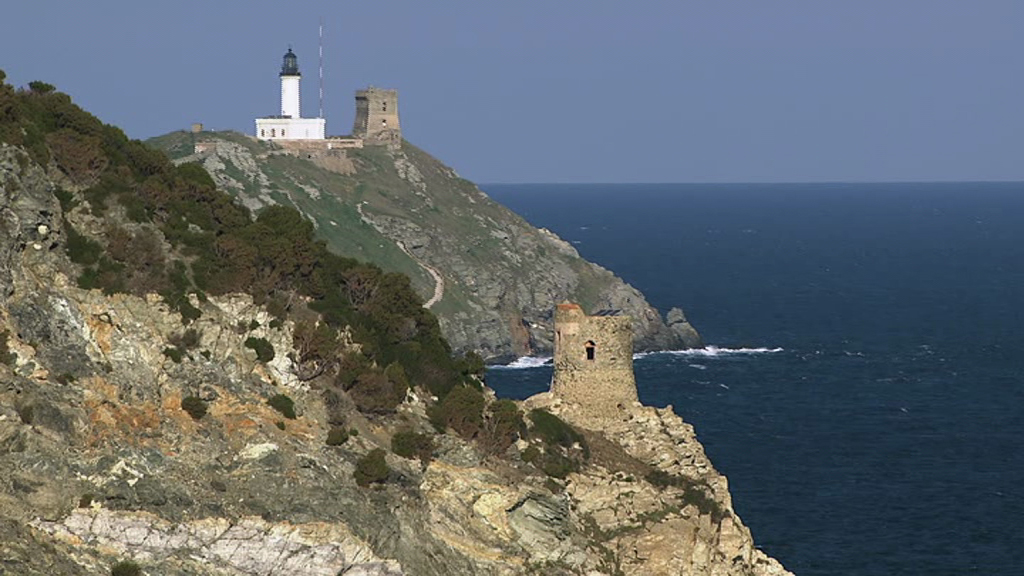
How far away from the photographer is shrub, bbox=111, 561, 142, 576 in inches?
2013

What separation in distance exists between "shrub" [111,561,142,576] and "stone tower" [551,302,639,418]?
21.8 meters

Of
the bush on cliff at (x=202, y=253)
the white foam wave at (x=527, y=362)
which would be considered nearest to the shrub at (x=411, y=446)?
the bush on cliff at (x=202, y=253)

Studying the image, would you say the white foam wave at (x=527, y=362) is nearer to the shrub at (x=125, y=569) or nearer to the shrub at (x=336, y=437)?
the shrub at (x=336, y=437)

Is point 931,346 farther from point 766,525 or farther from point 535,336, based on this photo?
point 766,525

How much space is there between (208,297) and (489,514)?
1289cm

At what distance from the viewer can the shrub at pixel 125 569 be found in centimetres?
5112

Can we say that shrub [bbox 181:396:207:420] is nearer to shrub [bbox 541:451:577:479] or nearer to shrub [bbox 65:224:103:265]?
shrub [bbox 65:224:103:265]

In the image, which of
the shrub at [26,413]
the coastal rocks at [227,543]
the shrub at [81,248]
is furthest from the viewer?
the shrub at [81,248]

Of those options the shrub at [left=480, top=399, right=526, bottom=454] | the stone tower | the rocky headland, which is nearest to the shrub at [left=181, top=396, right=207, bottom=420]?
the rocky headland

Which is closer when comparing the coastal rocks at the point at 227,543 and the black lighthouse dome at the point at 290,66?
the coastal rocks at the point at 227,543

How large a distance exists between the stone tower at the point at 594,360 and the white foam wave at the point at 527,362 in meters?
95.5

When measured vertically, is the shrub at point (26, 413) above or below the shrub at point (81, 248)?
below

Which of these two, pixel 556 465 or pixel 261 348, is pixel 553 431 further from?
pixel 261 348

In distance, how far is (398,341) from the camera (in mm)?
69438
